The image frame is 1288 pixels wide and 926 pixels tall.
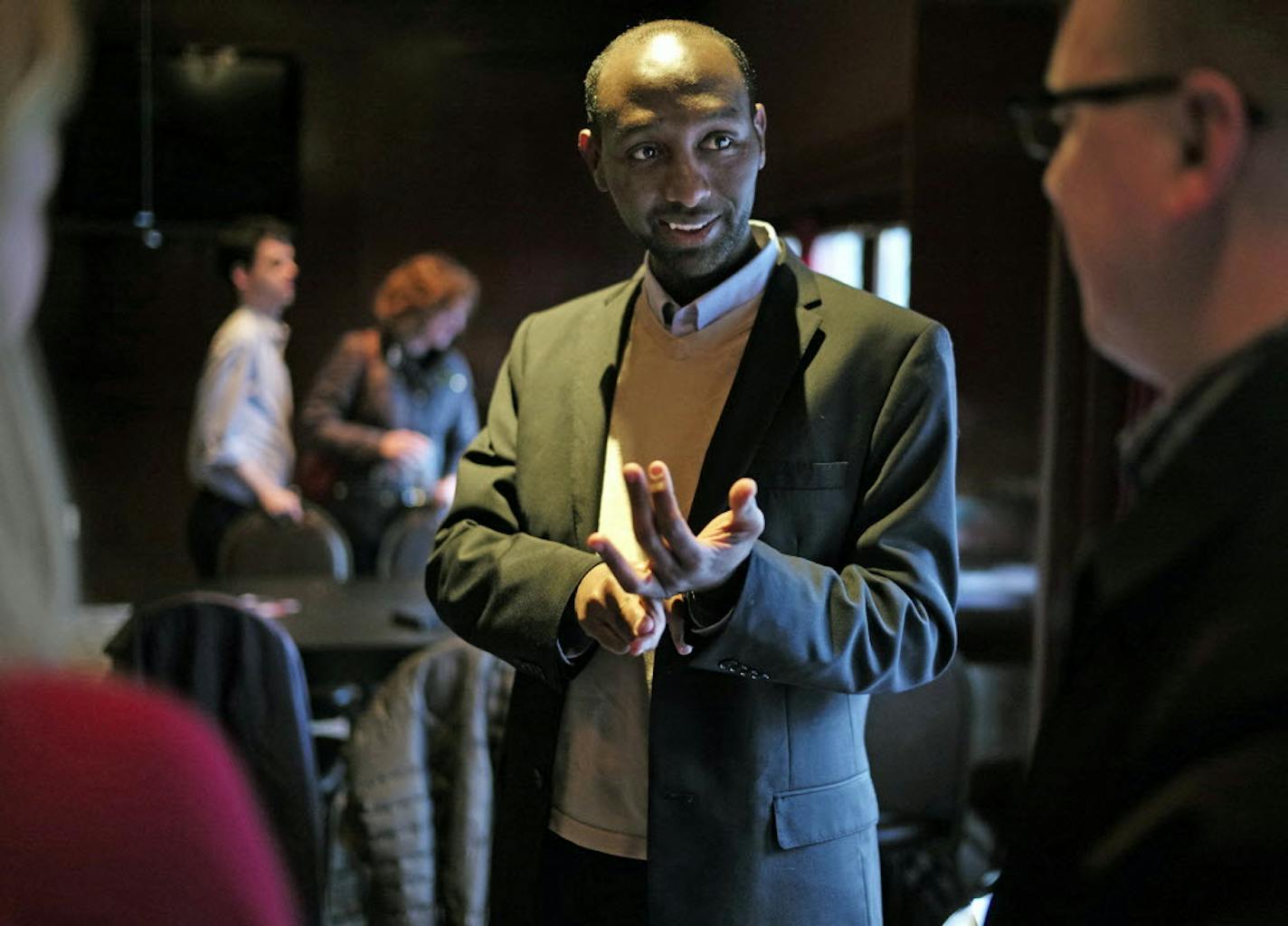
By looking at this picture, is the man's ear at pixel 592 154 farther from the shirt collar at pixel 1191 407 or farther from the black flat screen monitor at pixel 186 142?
the black flat screen monitor at pixel 186 142

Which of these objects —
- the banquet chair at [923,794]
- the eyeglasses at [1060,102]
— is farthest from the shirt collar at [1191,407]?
the banquet chair at [923,794]

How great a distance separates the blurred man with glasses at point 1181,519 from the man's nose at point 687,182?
496mm

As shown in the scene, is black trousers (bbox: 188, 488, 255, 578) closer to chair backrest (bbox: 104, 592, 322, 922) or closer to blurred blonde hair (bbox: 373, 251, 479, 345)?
blurred blonde hair (bbox: 373, 251, 479, 345)

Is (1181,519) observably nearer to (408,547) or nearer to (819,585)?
(819,585)

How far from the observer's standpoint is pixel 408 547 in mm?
4332

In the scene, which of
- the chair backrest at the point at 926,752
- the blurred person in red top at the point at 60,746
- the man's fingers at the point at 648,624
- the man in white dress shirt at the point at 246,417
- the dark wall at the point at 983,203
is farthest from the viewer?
the man in white dress shirt at the point at 246,417

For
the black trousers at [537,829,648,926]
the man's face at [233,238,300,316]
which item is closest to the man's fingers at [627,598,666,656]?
the black trousers at [537,829,648,926]

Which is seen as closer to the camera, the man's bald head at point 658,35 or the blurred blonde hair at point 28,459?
the blurred blonde hair at point 28,459

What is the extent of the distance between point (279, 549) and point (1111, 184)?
374cm

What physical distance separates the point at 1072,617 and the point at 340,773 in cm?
283

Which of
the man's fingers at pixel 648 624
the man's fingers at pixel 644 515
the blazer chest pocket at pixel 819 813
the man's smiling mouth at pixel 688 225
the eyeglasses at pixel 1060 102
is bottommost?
the blazer chest pocket at pixel 819 813

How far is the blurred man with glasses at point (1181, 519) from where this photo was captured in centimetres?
66

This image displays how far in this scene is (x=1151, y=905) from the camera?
0.68m

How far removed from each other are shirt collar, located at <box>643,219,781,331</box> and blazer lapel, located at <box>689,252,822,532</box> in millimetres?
19
